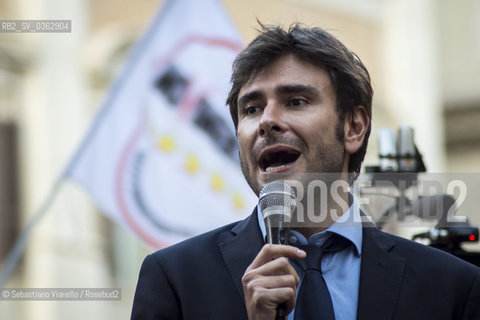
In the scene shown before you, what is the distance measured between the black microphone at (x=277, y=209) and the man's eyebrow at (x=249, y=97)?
38cm

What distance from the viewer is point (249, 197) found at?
7398mm

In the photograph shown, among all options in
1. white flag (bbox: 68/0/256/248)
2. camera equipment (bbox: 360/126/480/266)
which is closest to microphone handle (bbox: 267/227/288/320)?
camera equipment (bbox: 360/126/480/266)

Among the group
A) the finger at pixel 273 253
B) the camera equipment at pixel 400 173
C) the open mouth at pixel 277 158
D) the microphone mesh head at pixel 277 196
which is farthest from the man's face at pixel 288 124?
the camera equipment at pixel 400 173

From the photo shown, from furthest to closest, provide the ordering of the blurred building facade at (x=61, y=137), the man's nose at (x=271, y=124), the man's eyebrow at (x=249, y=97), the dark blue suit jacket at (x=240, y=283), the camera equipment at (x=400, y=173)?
the blurred building facade at (x=61, y=137)
the camera equipment at (x=400, y=173)
the man's eyebrow at (x=249, y=97)
the man's nose at (x=271, y=124)
the dark blue suit jacket at (x=240, y=283)

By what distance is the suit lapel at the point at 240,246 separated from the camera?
3127mm

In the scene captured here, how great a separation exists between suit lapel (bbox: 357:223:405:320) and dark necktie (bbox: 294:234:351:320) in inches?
4.6

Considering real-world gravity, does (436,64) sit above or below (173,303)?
above

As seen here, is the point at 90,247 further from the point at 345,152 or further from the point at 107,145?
the point at 345,152

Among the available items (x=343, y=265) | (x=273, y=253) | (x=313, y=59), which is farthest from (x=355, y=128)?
(x=273, y=253)

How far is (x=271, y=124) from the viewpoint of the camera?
3174 millimetres

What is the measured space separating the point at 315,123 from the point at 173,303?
72 centimetres

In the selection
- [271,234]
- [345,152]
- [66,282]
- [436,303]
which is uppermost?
[345,152]

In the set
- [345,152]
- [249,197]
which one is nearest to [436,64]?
[249,197]

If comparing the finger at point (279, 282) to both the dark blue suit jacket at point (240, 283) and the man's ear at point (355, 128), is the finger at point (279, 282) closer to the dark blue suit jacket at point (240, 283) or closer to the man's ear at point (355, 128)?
the dark blue suit jacket at point (240, 283)
